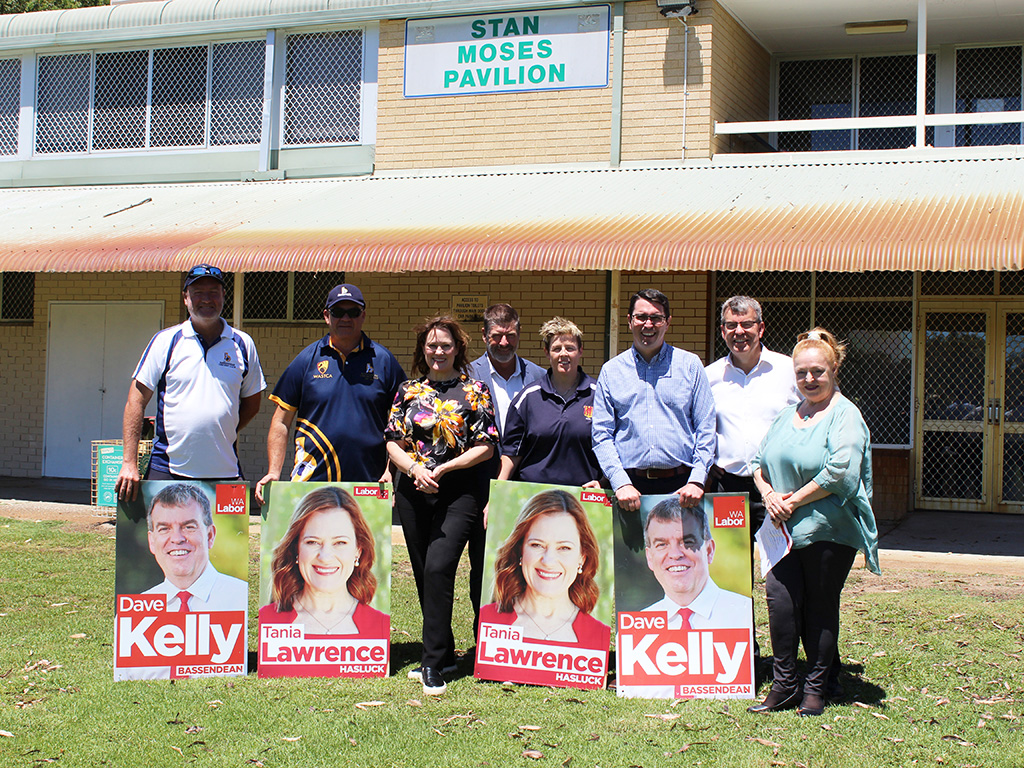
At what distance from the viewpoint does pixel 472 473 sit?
526 cm

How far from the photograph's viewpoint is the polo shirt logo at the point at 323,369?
524cm

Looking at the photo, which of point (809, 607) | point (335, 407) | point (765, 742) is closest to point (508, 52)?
point (335, 407)

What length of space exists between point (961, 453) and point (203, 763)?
9.92 metres

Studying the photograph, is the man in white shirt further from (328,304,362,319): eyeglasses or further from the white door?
the white door

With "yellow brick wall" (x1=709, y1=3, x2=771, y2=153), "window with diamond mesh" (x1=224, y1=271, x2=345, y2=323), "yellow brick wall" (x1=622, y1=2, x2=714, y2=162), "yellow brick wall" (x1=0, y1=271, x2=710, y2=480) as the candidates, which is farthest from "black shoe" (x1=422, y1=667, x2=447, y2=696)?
"window with diamond mesh" (x1=224, y1=271, x2=345, y2=323)

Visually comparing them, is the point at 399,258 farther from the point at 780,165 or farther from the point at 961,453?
the point at 961,453

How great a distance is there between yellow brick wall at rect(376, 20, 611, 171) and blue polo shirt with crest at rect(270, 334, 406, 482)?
7367 millimetres

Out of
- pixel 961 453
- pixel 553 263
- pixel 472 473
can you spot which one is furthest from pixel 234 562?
pixel 961 453

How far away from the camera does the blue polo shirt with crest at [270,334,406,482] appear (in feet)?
17.2

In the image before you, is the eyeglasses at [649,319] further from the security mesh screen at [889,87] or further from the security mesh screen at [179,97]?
the security mesh screen at [179,97]

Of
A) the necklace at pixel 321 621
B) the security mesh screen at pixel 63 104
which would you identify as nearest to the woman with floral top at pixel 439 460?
the necklace at pixel 321 621

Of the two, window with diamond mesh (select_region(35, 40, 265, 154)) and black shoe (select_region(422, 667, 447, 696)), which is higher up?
window with diamond mesh (select_region(35, 40, 265, 154))

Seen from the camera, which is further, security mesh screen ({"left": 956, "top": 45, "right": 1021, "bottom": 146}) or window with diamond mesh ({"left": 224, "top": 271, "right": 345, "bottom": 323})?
window with diamond mesh ({"left": 224, "top": 271, "right": 345, "bottom": 323})

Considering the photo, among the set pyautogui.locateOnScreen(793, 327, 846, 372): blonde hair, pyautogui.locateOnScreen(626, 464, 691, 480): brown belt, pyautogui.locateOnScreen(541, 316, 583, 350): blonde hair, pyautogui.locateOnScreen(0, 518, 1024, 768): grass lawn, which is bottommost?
pyautogui.locateOnScreen(0, 518, 1024, 768): grass lawn
